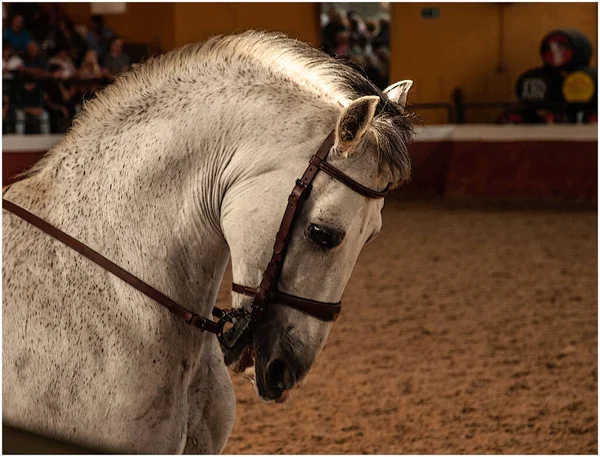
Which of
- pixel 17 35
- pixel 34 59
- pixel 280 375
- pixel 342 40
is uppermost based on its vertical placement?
pixel 280 375

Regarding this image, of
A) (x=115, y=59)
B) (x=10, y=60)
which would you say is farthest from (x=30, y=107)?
(x=115, y=59)

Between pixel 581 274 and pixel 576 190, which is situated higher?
pixel 581 274

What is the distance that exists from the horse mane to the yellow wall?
9512 millimetres

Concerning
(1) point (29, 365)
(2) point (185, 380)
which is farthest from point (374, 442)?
(1) point (29, 365)

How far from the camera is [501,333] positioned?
178 inches

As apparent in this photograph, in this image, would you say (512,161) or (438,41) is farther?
(438,41)

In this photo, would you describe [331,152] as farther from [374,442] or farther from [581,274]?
[581,274]

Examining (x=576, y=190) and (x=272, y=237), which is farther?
(x=576, y=190)

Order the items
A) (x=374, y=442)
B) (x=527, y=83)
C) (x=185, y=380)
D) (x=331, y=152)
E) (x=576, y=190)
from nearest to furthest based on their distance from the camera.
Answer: (x=331, y=152) → (x=185, y=380) → (x=374, y=442) → (x=576, y=190) → (x=527, y=83)

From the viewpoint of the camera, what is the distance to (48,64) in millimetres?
8586

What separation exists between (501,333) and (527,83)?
659 centimetres

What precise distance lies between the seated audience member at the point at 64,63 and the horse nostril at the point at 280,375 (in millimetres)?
7446

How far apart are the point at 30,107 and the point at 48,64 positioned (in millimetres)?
793

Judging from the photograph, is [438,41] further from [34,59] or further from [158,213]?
[158,213]
